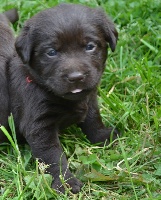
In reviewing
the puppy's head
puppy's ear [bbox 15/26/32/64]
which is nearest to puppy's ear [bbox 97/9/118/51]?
the puppy's head

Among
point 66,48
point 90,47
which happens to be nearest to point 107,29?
point 90,47


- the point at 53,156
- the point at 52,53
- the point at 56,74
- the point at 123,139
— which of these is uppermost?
the point at 52,53

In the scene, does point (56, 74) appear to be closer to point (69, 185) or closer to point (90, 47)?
point (90, 47)

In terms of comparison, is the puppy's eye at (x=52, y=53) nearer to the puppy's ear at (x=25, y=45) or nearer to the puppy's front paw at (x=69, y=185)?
the puppy's ear at (x=25, y=45)

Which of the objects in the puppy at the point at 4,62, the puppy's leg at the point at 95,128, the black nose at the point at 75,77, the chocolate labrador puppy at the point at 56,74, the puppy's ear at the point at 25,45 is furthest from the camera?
the puppy's leg at the point at 95,128

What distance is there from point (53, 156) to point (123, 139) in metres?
0.70

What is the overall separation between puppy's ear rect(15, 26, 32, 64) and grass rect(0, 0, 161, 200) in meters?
0.55

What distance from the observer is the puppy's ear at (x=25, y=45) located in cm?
404

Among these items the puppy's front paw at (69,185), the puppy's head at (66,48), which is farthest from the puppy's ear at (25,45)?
the puppy's front paw at (69,185)

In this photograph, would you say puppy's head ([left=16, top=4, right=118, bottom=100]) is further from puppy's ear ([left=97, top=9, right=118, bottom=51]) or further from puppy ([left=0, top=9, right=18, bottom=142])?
puppy ([left=0, top=9, right=18, bottom=142])

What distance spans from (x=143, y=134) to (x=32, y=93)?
3.11ft

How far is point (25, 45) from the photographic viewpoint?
13.4 ft

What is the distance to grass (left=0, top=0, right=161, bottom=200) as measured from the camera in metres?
3.94

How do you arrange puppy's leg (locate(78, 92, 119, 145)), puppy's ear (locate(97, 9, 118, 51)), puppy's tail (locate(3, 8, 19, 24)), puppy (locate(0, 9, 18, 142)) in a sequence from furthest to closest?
puppy's tail (locate(3, 8, 19, 24)) < puppy's leg (locate(78, 92, 119, 145)) < puppy (locate(0, 9, 18, 142)) < puppy's ear (locate(97, 9, 118, 51))
